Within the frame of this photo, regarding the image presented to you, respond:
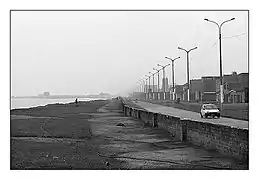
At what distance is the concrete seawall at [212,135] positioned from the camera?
15805 mm

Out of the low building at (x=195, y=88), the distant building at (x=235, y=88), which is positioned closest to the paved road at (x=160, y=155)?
the distant building at (x=235, y=88)

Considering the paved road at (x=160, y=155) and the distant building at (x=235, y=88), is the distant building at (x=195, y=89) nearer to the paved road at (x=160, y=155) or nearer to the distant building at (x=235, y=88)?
the distant building at (x=235, y=88)

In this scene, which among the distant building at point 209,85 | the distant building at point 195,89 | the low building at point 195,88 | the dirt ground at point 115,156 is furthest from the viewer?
the low building at point 195,88

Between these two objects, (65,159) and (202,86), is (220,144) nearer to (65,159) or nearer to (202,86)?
(65,159)

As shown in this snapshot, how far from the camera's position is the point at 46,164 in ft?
48.6

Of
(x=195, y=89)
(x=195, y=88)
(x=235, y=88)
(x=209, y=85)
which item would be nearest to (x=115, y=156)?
(x=235, y=88)

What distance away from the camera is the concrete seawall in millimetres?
15805

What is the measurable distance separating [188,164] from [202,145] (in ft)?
14.3

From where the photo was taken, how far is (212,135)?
19.3 meters

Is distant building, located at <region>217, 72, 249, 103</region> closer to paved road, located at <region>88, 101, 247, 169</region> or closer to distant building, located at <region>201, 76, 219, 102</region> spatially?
distant building, located at <region>201, 76, 219, 102</region>

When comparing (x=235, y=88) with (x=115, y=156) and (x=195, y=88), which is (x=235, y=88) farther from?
(x=115, y=156)

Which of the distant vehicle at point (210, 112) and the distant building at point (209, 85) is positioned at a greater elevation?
the distant building at point (209, 85)

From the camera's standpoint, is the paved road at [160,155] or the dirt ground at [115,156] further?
the paved road at [160,155]

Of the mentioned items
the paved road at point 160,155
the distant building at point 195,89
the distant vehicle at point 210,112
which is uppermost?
the distant building at point 195,89
